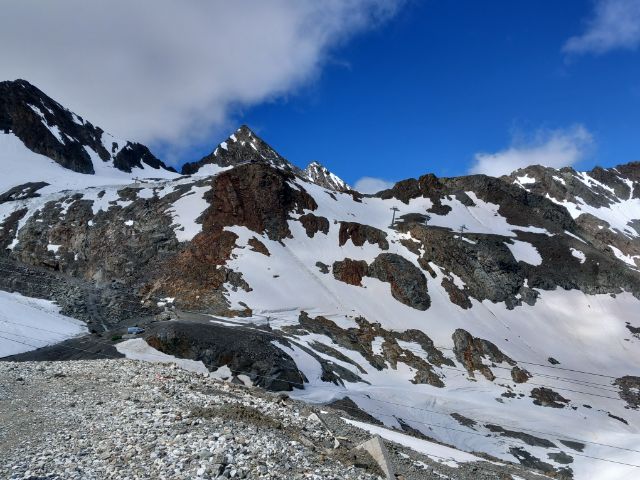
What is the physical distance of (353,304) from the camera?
7825 centimetres

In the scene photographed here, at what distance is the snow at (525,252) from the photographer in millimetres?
108025

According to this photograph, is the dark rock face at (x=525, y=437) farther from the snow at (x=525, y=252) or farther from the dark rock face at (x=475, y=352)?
the snow at (x=525, y=252)

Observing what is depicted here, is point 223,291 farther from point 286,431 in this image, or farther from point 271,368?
point 286,431

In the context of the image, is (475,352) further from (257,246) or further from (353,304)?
(257,246)

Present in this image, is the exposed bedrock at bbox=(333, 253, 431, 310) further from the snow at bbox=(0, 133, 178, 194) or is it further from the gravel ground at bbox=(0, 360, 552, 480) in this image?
the snow at bbox=(0, 133, 178, 194)

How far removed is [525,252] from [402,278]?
1604 inches

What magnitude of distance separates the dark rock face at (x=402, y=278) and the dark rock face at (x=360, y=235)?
16.1ft

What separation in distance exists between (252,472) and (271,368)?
3167 centimetres

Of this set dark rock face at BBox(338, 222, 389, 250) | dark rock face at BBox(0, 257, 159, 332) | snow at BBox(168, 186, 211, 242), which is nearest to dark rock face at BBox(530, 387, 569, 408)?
dark rock face at BBox(338, 222, 389, 250)

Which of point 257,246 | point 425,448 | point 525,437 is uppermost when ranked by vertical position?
point 257,246

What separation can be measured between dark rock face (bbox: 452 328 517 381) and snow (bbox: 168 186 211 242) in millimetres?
44502

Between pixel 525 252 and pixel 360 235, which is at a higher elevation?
pixel 525 252

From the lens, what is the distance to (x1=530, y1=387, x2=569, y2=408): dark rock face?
64.5 meters

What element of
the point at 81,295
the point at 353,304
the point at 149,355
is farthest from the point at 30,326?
the point at 353,304
